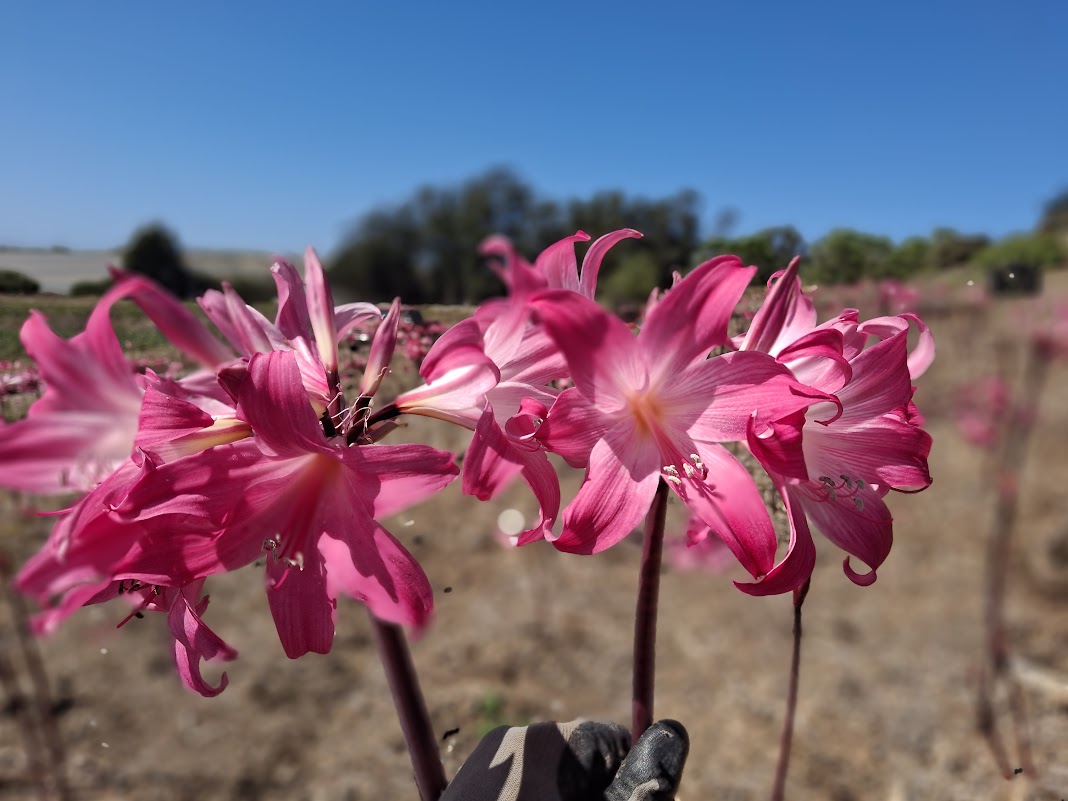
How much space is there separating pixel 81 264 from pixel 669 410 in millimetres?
625

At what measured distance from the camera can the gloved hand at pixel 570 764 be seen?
0.45 metres

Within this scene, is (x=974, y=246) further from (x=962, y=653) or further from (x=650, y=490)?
(x=962, y=653)

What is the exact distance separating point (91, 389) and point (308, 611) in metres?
0.16

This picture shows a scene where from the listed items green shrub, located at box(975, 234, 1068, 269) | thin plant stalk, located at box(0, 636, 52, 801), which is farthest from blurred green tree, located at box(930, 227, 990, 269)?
green shrub, located at box(975, 234, 1068, 269)

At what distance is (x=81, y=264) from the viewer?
26.6 inches

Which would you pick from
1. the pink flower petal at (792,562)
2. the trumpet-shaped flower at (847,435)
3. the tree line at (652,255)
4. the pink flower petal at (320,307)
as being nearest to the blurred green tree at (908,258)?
the tree line at (652,255)

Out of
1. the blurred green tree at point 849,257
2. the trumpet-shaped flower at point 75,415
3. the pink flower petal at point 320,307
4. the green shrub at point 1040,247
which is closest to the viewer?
the trumpet-shaped flower at point 75,415

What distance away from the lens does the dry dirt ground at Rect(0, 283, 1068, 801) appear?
1632 mm

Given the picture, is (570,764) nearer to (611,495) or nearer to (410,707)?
(410,707)

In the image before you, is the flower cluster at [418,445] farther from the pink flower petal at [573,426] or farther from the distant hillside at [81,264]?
the distant hillside at [81,264]

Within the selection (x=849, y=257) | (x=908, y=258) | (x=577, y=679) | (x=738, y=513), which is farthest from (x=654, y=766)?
(x=577, y=679)

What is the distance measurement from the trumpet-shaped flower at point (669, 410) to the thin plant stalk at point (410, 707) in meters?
→ 0.16

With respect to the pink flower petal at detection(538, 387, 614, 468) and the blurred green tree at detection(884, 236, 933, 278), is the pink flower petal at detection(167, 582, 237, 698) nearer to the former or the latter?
the pink flower petal at detection(538, 387, 614, 468)

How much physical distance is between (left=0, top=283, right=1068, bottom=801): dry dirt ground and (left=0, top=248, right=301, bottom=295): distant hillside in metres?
0.28
